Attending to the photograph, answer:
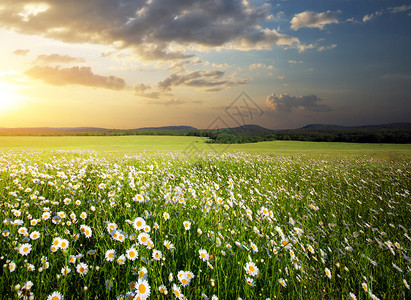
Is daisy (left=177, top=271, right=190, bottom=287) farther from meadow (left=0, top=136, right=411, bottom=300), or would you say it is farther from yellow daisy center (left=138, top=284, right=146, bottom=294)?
yellow daisy center (left=138, top=284, right=146, bottom=294)

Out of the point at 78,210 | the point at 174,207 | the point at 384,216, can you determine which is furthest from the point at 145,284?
the point at 384,216

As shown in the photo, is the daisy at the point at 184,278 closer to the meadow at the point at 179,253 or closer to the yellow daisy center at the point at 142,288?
the meadow at the point at 179,253

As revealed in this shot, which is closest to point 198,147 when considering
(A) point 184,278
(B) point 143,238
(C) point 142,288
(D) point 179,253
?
(D) point 179,253

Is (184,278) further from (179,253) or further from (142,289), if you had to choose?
(179,253)

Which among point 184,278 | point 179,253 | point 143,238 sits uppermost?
point 143,238

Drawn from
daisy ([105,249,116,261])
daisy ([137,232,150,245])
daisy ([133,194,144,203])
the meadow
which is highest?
daisy ([133,194,144,203])

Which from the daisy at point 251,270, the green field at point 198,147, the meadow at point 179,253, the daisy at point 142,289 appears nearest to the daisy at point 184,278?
the meadow at point 179,253

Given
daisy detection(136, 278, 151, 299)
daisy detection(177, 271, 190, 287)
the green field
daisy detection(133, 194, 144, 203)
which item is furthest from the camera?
the green field

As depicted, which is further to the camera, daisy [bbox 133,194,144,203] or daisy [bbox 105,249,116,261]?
daisy [bbox 133,194,144,203]

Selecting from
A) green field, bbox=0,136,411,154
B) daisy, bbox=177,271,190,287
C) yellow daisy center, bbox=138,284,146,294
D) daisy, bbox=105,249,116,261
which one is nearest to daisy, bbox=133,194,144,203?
daisy, bbox=105,249,116,261

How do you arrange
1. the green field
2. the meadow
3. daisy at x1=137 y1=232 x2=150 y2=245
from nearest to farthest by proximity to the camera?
1. the meadow
2. daisy at x1=137 y1=232 x2=150 y2=245
3. the green field

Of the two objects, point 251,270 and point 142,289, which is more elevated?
point 142,289

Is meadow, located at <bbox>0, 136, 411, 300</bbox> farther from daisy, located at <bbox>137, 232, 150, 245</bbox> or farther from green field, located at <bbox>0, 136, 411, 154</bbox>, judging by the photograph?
green field, located at <bbox>0, 136, 411, 154</bbox>

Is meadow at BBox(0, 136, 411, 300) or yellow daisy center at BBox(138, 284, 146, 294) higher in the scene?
yellow daisy center at BBox(138, 284, 146, 294)
